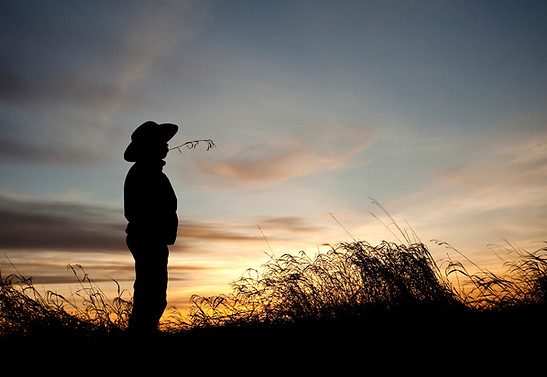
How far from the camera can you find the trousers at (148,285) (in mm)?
5324

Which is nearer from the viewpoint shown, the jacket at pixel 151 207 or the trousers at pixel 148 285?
the trousers at pixel 148 285

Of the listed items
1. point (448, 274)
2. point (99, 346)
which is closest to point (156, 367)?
point (99, 346)

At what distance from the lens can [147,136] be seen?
5852 mm

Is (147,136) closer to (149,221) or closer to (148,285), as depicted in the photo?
(149,221)

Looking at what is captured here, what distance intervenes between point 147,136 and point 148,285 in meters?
1.95

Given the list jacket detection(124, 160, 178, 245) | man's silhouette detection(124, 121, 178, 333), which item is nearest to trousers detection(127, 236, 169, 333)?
man's silhouette detection(124, 121, 178, 333)

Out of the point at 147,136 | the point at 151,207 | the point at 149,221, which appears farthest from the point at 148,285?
the point at 147,136

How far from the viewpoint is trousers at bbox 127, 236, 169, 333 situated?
17.5ft

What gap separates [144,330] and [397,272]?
362 cm

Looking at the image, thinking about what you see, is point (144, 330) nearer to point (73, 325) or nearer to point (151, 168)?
point (73, 325)

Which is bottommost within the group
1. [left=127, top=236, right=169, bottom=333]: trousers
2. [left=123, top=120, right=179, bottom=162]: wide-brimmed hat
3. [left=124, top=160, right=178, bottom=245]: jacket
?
[left=127, top=236, right=169, bottom=333]: trousers

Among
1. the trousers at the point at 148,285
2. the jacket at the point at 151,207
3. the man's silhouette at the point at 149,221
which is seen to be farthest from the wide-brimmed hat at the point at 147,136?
the trousers at the point at 148,285

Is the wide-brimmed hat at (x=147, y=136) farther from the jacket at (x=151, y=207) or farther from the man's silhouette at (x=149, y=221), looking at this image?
the jacket at (x=151, y=207)

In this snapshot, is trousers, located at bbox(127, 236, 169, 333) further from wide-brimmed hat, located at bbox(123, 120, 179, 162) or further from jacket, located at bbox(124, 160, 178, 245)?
wide-brimmed hat, located at bbox(123, 120, 179, 162)
